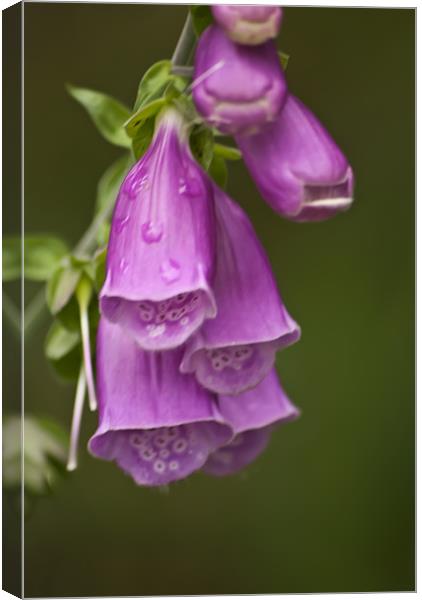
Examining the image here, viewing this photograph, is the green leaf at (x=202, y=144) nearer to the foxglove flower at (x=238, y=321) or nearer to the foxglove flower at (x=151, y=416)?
the foxglove flower at (x=238, y=321)

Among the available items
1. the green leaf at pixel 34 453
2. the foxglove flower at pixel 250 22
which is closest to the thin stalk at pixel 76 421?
the green leaf at pixel 34 453

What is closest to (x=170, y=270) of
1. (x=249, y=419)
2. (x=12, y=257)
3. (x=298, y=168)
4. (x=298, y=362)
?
(x=298, y=168)

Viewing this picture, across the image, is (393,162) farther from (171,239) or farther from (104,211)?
(171,239)

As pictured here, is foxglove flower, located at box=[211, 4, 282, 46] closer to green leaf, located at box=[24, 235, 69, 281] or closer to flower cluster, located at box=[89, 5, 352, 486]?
flower cluster, located at box=[89, 5, 352, 486]

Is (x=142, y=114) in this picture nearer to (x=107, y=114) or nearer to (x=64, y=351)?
(x=107, y=114)

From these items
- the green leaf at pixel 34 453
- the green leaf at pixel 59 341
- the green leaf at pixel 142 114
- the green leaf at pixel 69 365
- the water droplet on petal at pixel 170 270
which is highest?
the green leaf at pixel 142 114

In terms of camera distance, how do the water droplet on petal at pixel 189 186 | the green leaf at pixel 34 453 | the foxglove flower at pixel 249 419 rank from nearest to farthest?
the water droplet on petal at pixel 189 186, the foxglove flower at pixel 249 419, the green leaf at pixel 34 453

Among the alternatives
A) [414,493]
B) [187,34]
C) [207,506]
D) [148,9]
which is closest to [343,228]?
[207,506]
